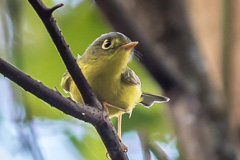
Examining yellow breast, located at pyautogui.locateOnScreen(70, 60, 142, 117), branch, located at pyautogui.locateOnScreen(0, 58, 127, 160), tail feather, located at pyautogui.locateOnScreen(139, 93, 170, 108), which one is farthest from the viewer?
tail feather, located at pyautogui.locateOnScreen(139, 93, 170, 108)

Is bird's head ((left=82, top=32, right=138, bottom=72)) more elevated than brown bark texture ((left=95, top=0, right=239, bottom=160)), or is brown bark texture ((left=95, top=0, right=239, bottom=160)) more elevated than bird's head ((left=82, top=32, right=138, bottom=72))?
bird's head ((left=82, top=32, right=138, bottom=72))

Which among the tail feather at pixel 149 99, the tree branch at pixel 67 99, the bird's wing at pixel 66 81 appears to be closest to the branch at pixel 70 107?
the tree branch at pixel 67 99

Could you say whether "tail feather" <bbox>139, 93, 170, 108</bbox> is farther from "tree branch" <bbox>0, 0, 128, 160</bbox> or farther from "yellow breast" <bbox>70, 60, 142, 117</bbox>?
"tree branch" <bbox>0, 0, 128, 160</bbox>

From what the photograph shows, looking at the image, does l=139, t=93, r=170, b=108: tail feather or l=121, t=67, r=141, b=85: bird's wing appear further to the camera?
l=139, t=93, r=170, b=108: tail feather

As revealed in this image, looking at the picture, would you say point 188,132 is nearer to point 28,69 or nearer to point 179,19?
point 179,19

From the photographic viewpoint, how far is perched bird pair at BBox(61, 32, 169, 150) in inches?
48.3

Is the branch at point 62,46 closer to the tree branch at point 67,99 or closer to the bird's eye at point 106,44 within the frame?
the tree branch at point 67,99

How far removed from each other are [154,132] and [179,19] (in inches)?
25.3

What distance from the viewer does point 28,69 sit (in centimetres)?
180

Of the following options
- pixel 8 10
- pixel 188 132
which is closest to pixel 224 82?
pixel 188 132

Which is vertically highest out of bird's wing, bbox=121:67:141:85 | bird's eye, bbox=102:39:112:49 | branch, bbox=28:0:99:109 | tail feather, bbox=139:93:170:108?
branch, bbox=28:0:99:109

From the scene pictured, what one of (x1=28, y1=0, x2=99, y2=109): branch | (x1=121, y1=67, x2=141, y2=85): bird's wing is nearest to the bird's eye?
(x1=121, y1=67, x2=141, y2=85): bird's wing

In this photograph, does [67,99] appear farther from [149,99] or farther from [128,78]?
[149,99]

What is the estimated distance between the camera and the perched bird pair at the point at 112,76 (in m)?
1.23
